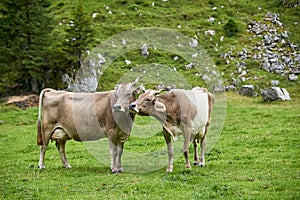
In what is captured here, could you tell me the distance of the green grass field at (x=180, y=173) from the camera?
11422mm

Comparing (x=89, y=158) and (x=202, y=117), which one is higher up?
(x=202, y=117)

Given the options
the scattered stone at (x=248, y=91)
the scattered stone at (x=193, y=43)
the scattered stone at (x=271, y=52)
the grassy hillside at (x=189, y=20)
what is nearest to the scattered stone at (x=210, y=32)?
the grassy hillside at (x=189, y=20)

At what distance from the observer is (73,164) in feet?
55.6

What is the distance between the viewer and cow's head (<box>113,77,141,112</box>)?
14370 mm

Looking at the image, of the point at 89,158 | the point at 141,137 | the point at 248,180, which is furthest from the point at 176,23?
the point at 248,180

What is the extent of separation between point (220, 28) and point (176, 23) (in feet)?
16.3

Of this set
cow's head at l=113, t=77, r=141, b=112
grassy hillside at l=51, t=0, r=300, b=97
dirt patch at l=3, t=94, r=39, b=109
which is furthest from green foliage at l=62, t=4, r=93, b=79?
cow's head at l=113, t=77, r=141, b=112

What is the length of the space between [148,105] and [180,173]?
7.70ft

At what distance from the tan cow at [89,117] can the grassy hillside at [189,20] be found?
23520mm

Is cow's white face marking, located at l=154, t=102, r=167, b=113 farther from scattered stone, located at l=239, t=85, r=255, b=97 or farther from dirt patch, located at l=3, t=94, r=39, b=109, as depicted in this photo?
scattered stone, located at l=239, t=85, r=255, b=97

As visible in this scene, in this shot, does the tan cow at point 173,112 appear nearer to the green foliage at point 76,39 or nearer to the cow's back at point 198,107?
the cow's back at point 198,107

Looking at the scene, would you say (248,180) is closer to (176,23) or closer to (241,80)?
(241,80)

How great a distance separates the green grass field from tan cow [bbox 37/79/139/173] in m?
1.02

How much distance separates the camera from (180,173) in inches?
537
